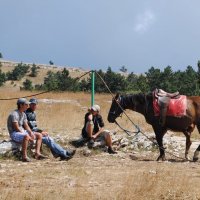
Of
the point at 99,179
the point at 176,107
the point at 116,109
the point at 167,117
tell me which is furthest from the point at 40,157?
the point at 176,107

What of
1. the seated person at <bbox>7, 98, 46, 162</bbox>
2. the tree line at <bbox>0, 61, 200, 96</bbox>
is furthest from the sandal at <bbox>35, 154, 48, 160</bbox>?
the tree line at <bbox>0, 61, 200, 96</bbox>

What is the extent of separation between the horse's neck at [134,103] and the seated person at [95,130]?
67cm

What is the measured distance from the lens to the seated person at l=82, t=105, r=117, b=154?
36.4 ft

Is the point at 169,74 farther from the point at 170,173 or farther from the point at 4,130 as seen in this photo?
the point at 170,173

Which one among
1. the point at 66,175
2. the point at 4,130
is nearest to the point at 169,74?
the point at 4,130

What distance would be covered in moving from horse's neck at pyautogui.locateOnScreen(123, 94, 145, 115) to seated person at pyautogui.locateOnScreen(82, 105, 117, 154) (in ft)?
2.21

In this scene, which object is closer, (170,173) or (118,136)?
(170,173)

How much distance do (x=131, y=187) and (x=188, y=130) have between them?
4558mm

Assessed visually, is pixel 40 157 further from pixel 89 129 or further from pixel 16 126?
pixel 89 129

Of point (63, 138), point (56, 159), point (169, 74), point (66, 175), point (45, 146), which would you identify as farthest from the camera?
point (169, 74)

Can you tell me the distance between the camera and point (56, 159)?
10172mm

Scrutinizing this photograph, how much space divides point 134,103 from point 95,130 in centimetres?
114

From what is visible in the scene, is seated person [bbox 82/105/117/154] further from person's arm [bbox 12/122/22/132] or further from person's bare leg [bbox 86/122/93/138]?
person's arm [bbox 12/122/22/132]

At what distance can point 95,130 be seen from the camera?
11406 mm
